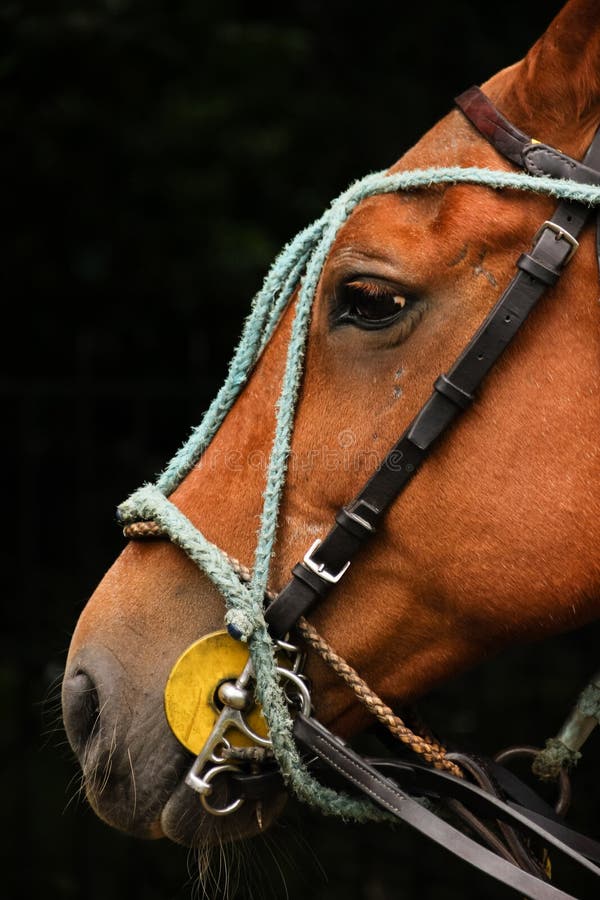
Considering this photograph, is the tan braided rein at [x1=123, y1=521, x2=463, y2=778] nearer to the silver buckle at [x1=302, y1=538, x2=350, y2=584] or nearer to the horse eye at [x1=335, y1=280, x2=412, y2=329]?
the silver buckle at [x1=302, y1=538, x2=350, y2=584]

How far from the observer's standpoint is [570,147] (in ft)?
5.66

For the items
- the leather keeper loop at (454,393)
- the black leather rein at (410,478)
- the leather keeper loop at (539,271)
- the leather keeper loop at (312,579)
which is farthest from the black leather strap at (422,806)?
the leather keeper loop at (539,271)

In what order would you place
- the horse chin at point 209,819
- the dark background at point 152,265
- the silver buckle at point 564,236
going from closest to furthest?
the silver buckle at point 564,236
the horse chin at point 209,819
the dark background at point 152,265

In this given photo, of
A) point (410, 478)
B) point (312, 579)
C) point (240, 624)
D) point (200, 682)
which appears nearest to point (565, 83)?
point (410, 478)

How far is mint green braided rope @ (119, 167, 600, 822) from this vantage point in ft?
5.55

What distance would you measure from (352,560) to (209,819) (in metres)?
0.57

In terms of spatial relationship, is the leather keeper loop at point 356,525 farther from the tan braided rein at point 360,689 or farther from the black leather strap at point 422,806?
the black leather strap at point 422,806

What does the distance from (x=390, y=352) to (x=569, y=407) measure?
332 millimetres

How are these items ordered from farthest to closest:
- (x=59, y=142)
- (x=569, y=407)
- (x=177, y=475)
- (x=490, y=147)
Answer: (x=59, y=142)
(x=177, y=475)
(x=490, y=147)
(x=569, y=407)

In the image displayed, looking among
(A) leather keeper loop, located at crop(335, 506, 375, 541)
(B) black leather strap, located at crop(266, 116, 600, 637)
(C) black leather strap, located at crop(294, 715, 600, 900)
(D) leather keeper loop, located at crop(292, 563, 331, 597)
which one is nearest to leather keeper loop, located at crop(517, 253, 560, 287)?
(B) black leather strap, located at crop(266, 116, 600, 637)

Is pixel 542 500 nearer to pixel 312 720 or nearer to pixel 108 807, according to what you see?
pixel 312 720

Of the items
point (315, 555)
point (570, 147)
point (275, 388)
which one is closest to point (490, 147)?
point (570, 147)

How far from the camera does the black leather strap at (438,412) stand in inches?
64.7

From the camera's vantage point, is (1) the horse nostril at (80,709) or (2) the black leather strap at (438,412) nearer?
(2) the black leather strap at (438,412)
